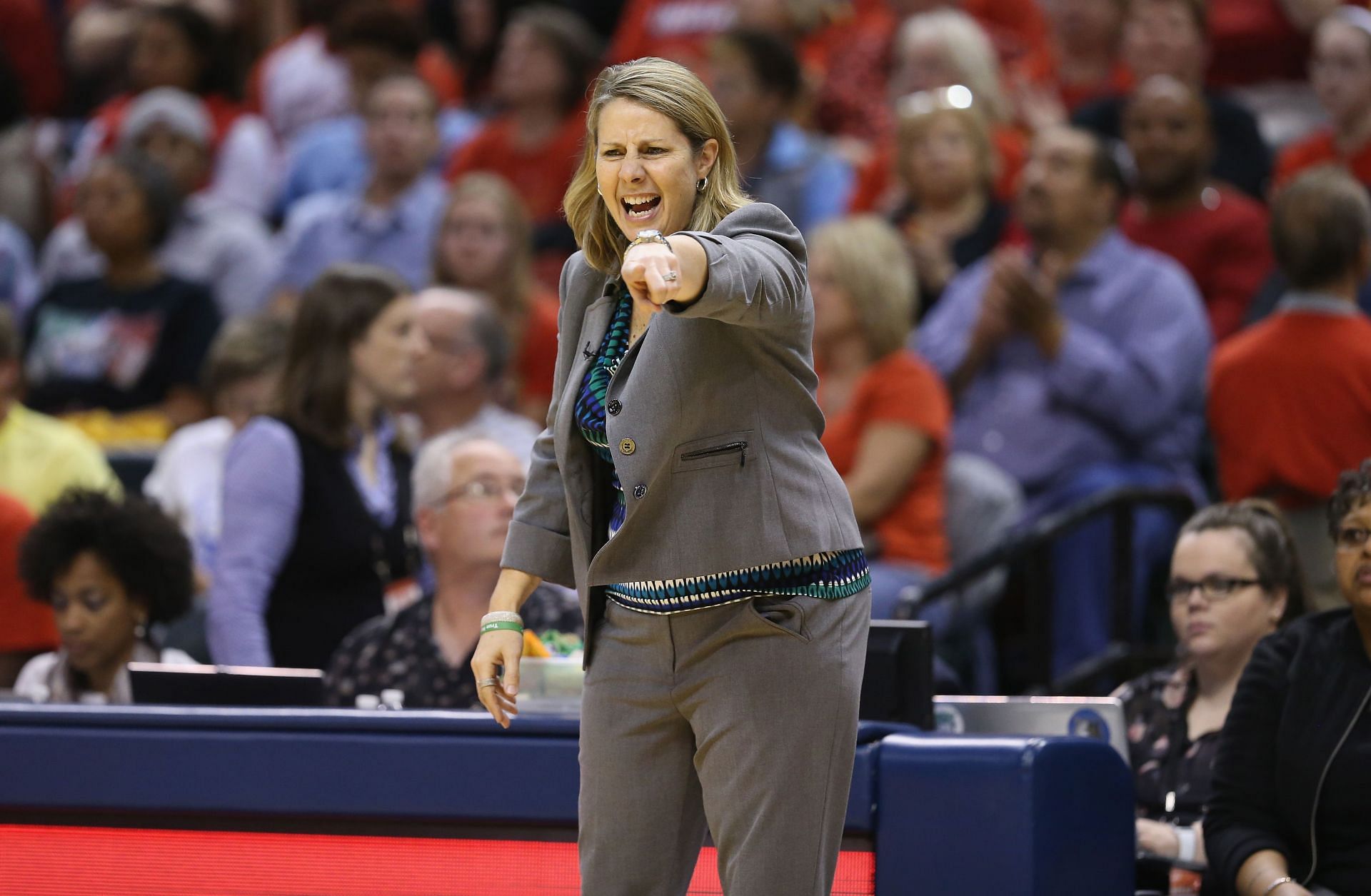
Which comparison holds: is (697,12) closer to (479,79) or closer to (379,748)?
(479,79)

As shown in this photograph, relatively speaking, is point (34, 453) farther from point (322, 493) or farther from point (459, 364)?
point (322, 493)

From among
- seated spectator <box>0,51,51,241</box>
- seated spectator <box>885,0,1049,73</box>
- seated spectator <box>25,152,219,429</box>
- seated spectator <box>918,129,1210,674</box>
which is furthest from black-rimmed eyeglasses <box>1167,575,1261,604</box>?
seated spectator <box>0,51,51,241</box>

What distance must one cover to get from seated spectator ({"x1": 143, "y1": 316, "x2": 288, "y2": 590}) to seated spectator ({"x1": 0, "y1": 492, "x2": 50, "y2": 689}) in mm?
1219

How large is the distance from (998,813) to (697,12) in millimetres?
6436

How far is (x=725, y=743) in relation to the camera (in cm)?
221

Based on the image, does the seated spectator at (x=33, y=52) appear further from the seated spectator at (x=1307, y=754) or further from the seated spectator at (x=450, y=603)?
the seated spectator at (x=1307, y=754)

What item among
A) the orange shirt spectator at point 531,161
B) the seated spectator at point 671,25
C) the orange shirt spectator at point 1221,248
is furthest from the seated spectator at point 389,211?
the orange shirt spectator at point 1221,248

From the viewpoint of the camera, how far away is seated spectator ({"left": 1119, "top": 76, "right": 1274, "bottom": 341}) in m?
6.16

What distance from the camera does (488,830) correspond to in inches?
110

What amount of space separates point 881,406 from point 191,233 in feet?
11.9

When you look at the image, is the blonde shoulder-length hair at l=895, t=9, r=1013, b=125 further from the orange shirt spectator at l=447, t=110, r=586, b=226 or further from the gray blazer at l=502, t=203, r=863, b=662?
the gray blazer at l=502, t=203, r=863, b=662

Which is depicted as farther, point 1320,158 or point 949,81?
point 949,81

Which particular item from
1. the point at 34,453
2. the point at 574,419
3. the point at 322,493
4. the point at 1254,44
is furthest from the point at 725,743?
the point at 1254,44

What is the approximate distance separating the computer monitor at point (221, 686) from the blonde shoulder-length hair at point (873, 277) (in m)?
2.41
